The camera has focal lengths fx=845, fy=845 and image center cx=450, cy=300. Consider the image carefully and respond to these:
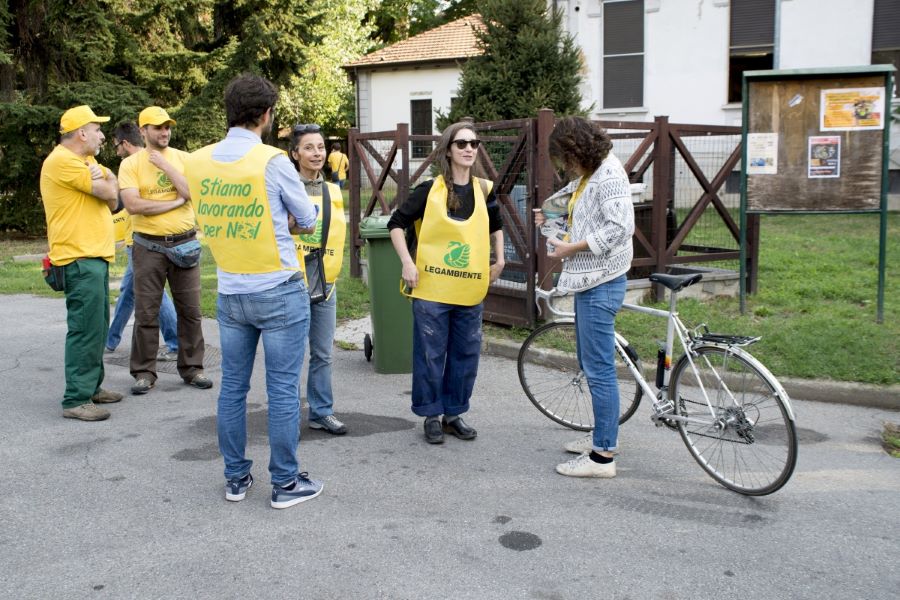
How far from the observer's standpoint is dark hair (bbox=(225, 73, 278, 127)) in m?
3.88

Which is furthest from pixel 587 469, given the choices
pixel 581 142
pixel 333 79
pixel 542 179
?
pixel 333 79

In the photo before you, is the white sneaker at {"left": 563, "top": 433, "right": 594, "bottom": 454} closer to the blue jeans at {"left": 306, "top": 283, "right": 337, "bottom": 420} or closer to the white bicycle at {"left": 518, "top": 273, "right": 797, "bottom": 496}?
the white bicycle at {"left": 518, "top": 273, "right": 797, "bottom": 496}

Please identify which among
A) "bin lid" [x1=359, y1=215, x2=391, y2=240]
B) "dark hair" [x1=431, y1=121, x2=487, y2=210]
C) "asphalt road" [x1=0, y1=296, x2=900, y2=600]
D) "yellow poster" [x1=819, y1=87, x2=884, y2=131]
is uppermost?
"yellow poster" [x1=819, y1=87, x2=884, y2=131]

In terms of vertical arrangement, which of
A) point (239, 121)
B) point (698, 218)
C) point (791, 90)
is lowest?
point (698, 218)

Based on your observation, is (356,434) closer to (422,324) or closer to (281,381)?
(422,324)

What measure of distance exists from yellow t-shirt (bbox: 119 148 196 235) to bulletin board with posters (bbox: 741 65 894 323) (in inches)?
195

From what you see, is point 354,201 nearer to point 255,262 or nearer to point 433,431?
point 433,431

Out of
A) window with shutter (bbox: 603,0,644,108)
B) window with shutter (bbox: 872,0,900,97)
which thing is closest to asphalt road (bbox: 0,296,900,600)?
window with shutter (bbox: 872,0,900,97)

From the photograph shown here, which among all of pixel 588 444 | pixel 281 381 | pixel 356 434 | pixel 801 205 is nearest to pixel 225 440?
pixel 281 381

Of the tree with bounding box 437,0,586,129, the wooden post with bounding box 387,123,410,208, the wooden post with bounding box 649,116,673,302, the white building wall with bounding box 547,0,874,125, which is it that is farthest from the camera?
the white building wall with bounding box 547,0,874,125

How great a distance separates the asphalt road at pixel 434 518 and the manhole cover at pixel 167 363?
1.32 meters

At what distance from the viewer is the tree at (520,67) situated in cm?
1226

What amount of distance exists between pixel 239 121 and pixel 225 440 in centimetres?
154

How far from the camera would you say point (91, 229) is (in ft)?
18.4
